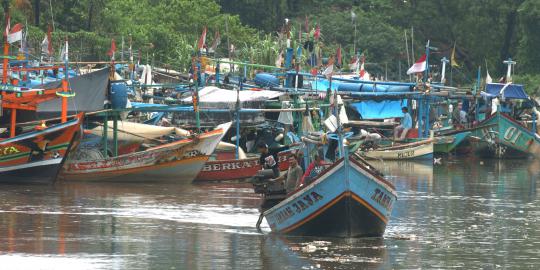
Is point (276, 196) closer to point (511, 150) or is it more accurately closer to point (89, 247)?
point (89, 247)

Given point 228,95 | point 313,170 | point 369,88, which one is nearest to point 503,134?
point 369,88

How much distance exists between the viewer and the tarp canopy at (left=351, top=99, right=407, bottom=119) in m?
47.2

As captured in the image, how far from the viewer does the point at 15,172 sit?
2808 centimetres

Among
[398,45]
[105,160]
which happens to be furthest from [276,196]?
[398,45]

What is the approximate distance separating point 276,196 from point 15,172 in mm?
10569

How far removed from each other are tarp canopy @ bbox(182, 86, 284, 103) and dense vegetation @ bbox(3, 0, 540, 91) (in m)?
14.4

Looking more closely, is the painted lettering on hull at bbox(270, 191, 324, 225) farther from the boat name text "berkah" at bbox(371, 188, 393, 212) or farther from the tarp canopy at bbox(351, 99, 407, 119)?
the tarp canopy at bbox(351, 99, 407, 119)

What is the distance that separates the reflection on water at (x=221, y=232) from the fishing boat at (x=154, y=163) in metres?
0.47

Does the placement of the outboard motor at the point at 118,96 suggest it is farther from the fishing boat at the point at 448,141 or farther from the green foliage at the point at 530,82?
the green foliage at the point at 530,82

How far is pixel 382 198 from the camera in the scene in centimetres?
1838

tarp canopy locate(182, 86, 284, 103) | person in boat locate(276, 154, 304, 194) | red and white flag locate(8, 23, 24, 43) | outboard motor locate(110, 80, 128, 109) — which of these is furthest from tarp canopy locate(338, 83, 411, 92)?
person in boat locate(276, 154, 304, 194)

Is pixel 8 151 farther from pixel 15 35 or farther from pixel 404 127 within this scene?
pixel 404 127

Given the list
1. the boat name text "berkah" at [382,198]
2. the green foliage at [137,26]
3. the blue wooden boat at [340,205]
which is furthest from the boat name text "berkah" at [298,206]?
the green foliage at [137,26]

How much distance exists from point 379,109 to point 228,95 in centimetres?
1447
